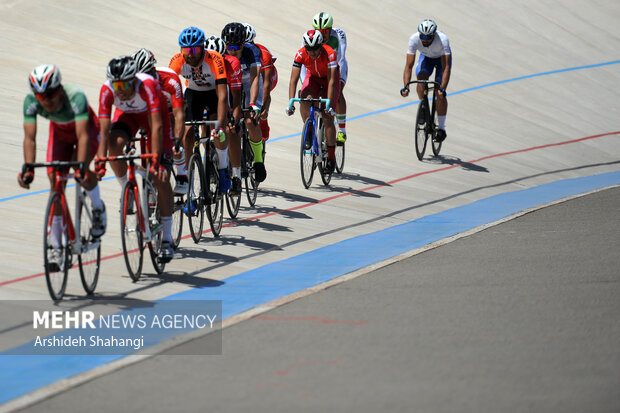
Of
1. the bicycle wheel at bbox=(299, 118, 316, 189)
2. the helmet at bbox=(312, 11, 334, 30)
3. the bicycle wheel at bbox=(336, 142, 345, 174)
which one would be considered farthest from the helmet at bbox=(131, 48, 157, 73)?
the bicycle wheel at bbox=(336, 142, 345, 174)

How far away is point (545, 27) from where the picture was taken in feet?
75.8

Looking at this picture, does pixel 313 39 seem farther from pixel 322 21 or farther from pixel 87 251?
pixel 87 251

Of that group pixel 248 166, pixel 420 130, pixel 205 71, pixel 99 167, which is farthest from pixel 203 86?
pixel 420 130

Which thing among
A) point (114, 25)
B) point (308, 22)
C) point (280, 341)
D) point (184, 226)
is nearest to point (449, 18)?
point (308, 22)

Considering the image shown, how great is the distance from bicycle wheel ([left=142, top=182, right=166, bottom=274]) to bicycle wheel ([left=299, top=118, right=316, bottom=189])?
365 centimetres

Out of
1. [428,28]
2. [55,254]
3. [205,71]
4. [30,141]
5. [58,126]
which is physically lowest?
[55,254]

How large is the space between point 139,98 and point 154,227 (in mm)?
935

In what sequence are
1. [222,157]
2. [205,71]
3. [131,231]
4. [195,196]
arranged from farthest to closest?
[222,157] → [205,71] → [195,196] → [131,231]

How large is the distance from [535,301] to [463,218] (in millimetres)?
3989

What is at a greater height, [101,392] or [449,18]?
[449,18]

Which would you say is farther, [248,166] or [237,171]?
[248,166]

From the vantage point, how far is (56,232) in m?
6.53

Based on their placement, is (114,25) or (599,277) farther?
(114,25)

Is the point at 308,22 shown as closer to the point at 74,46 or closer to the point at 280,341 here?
the point at 74,46
